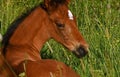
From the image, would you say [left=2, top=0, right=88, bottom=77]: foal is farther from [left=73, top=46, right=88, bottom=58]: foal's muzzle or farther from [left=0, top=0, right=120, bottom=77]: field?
[left=0, top=0, right=120, bottom=77]: field

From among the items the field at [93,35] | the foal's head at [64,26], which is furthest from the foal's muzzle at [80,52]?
the field at [93,35]

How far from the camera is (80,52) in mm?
6488

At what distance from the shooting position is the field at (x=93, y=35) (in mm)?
6102

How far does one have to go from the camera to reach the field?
240 inches

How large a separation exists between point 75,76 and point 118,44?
1624mm

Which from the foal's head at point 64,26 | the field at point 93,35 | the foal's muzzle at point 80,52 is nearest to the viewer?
the field at point 93,35

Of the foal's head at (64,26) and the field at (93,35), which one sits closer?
the field at (93,35)

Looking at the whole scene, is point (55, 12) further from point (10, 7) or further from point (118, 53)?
point (10, 7)

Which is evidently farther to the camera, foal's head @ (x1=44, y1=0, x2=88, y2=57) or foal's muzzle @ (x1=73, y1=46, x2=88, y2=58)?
foal's muzzle @ (x1=73, y1=46, x2=88, y2=58)

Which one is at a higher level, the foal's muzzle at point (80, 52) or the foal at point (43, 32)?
the foal at point (43, 32)

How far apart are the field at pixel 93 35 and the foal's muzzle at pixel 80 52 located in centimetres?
10

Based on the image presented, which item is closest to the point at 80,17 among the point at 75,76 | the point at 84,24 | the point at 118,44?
the point at 84,24

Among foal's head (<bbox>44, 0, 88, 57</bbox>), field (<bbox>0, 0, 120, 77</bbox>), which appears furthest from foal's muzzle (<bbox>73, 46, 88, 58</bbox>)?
field (<bbox>0, 0, 120, 77</bbox>)

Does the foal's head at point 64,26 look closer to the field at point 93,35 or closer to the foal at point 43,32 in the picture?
the foal at point 43,32
